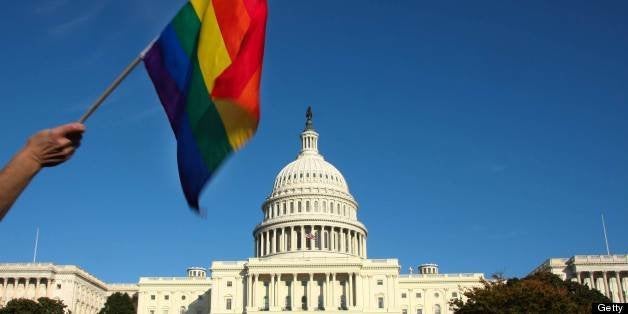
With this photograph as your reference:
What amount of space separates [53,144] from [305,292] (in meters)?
110

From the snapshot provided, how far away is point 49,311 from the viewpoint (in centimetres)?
9888

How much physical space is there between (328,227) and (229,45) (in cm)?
12150

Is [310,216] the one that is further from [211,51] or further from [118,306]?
[211,51]

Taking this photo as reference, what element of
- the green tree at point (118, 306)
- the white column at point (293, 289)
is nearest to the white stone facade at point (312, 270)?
the white column at point (293, 289)

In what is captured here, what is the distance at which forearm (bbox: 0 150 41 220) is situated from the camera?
664cm

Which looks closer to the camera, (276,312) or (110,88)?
(110,88)

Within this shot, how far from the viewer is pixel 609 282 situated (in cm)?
12500

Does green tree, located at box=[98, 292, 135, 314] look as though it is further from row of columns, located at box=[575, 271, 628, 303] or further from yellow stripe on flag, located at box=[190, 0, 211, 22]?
yellow stripe on flag, located at box=[190, 0, 211, 22]

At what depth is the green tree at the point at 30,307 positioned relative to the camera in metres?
95.8

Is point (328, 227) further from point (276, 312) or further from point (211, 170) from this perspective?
point (211, 170)

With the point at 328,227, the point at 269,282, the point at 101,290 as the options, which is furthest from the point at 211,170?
the point at 101,290

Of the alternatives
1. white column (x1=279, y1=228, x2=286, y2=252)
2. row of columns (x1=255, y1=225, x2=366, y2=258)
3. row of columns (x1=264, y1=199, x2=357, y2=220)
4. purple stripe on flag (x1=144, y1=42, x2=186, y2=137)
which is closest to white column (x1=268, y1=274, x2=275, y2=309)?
row of columns (x1=255, y1=225, x2=366, y2=258)

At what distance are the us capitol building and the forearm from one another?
10530 centimetres

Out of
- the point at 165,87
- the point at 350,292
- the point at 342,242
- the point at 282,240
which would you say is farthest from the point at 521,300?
the point at 282,240
